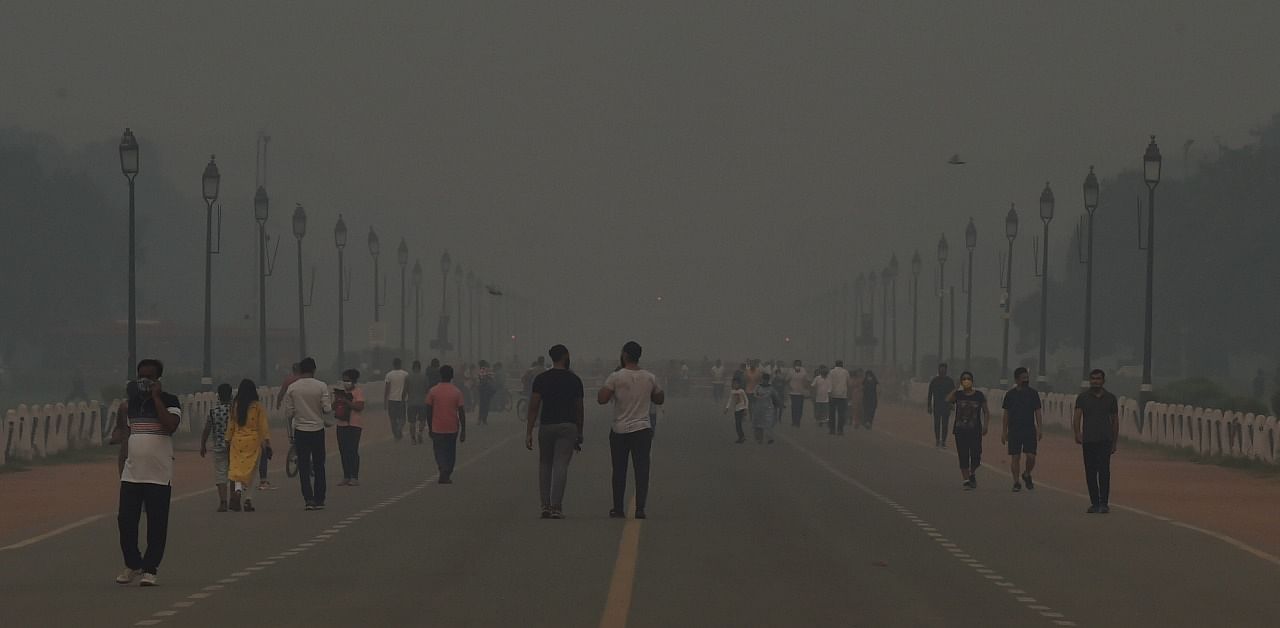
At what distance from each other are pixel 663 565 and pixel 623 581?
4.61ft

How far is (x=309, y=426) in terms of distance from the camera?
82.1 ft

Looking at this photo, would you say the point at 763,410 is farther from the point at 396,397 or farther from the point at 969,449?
the point at 969,449

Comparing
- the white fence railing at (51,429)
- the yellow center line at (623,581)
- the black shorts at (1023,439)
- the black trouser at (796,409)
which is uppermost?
the black shorts at (1023,439)

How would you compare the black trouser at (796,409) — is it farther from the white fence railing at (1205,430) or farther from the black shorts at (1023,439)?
the black shorts at (1023,439)

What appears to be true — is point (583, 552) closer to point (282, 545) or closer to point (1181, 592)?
point (282, 545)

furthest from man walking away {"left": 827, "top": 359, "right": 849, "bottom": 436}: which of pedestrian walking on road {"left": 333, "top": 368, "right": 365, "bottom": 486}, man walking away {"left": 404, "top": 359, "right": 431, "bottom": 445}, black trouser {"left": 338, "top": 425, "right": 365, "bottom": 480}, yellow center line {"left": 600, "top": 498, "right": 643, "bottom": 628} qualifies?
yellow center line {"left": 600, "top": 498, "right": 643, "bottom": 628}

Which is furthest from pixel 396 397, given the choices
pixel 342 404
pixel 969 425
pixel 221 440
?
pixel 221 440

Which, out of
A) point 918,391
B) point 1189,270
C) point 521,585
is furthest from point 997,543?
point 1189,270

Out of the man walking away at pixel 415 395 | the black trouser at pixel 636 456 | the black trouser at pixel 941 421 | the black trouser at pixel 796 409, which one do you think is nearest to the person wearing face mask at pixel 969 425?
the black trouser at pixel 636 456

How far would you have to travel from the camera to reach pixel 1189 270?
380 feet

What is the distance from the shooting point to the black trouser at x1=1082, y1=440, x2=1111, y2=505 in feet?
81.6

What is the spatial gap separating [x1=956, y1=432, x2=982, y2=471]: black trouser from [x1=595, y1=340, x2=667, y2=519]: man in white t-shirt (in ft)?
25.6

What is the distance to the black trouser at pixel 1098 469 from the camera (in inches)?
979

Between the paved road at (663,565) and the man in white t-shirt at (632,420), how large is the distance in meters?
0.45
